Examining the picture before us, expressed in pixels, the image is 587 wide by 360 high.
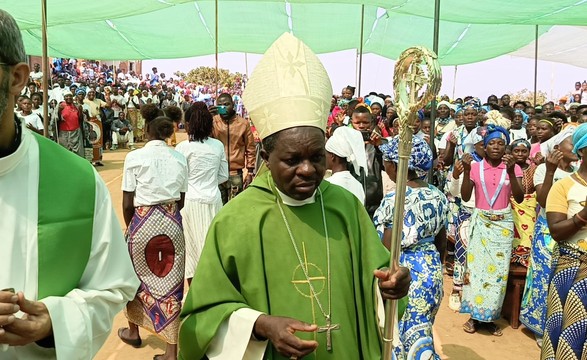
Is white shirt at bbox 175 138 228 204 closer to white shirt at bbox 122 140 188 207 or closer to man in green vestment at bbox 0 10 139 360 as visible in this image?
white shirt at bbox 122 140 188 207

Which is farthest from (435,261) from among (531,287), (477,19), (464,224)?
(477,19)

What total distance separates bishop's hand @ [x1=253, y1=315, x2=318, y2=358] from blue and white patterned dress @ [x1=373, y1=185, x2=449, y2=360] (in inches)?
67.1

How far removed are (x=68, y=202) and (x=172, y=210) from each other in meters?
2.96

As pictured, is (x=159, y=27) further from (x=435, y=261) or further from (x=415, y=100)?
(x=415, y=100)

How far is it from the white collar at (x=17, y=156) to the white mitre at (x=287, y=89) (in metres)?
0.87

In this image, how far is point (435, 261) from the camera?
141 inches

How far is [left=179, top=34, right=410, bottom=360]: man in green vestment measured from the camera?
2.02 meters

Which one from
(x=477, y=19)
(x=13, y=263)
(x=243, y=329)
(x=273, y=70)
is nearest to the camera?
(x=13, y=263)

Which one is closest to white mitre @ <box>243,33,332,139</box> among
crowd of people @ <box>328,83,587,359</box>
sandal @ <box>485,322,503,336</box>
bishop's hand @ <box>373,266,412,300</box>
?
crowd of people @ <box>328,83,587,359</box>

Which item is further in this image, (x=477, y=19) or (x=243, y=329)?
(x=477, y=19)

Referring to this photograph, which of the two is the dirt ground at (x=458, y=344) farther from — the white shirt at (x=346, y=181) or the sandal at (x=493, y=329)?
the white shirt at (x=346, y=181)

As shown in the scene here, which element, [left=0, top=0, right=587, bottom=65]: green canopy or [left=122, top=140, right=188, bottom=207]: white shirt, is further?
[left=0, top=0, right=587, bottom=65]: green canopy

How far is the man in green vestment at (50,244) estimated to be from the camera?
1.61 metres

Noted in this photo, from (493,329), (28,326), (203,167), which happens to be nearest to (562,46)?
(493,329)
